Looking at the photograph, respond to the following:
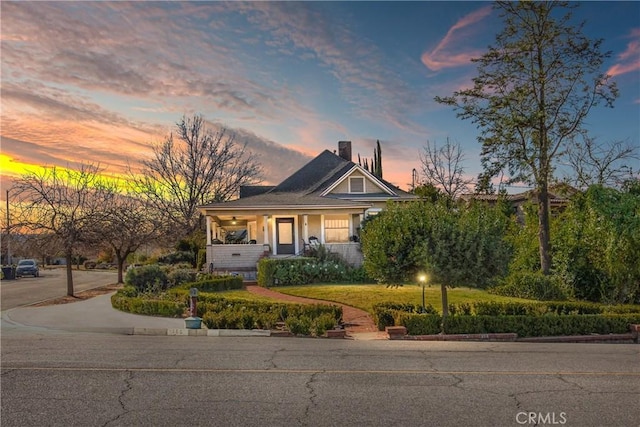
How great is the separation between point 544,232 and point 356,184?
1440 centimetres

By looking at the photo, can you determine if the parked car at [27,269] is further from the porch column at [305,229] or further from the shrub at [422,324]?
the shrub at [422,324]

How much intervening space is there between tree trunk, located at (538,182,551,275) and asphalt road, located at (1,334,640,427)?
13.9 m

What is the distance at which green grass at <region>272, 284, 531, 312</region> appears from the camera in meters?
20.7

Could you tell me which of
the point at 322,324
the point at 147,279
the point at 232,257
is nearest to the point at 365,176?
the point at 232,257

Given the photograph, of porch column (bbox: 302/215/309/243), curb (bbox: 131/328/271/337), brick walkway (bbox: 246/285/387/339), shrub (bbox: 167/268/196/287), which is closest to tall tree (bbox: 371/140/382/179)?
porch column (bbox: 302/215/309/243)

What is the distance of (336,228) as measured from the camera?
35000 mm

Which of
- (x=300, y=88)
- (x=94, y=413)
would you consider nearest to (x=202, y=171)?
(x=300, y=88)

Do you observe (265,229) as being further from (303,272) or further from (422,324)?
(422,324)

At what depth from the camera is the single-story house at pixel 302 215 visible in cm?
3116

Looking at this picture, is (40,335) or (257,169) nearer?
(40,335)

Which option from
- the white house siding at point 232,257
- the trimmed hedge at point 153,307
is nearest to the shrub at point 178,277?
the white house siding at point 232,257

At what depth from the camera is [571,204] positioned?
25141 millimetres

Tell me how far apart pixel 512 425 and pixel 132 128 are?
2738cm

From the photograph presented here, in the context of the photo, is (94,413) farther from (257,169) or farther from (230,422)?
(257,169)
